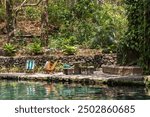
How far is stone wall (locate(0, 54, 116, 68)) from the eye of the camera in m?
36.7

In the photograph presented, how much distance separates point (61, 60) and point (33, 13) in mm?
14051

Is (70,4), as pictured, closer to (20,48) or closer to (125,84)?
(20,48)

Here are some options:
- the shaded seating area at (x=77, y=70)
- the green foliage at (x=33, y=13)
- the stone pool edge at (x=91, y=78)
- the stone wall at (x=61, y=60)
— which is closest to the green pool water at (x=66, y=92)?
the stone pool edge at (x=91, y=78)

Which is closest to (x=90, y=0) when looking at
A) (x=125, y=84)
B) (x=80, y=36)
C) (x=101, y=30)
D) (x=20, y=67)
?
(x=80, y=36)

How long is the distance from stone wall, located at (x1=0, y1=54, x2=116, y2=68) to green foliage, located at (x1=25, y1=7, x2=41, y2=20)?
12.4 m

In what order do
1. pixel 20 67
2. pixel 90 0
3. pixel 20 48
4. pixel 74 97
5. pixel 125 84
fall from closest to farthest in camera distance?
pixel 74 97, pixel 125 84, pixel 20 67, pixel 20 48, pixel 90 0

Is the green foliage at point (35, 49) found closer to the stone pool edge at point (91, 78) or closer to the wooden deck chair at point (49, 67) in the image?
the wooden deck chair at point (49, 67)

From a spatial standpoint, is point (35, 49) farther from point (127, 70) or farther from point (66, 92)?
point (66, 92)

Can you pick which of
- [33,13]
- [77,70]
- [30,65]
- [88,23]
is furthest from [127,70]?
[33,13]

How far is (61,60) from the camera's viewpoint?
36781 mm

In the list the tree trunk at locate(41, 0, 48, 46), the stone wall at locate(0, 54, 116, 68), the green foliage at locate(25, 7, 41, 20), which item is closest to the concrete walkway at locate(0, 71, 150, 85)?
the stone wall at locate(0, 54, 116, 68)

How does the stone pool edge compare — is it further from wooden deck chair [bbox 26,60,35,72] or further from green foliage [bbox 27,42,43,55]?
green foliage [bbox 27,42,43,55]

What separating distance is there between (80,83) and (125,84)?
9.20ft

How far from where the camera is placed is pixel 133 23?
32.6 metres
